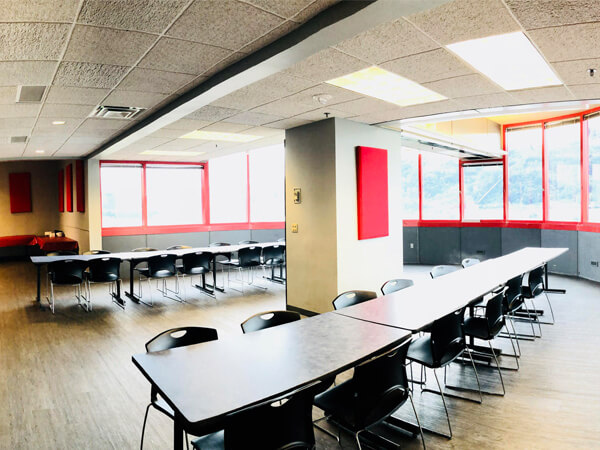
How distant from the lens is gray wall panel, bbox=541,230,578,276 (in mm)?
8492

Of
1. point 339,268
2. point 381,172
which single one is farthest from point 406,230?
point 339,268

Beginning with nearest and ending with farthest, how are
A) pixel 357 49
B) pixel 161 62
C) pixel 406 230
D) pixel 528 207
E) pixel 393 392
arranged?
pixel 393 392
pixel 357 49
pixel 161 62
pixel 528 207
pixel 406 230

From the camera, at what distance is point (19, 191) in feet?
42.9

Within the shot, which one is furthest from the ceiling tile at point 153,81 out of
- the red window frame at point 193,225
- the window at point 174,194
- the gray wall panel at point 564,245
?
the gray wall panel at point 564,245

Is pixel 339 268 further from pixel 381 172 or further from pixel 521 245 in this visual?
pixel 521 245

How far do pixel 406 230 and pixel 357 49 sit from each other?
8.49 meters

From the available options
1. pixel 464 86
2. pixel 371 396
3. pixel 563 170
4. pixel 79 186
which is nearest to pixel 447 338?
pixel 371 396

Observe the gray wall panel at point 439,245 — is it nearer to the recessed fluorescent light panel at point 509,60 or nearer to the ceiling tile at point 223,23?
the recessed fluorescent light panel at point 509,60

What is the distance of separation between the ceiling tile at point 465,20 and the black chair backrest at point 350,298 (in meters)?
2.25

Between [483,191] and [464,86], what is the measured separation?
23.5 feet

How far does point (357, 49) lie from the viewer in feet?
9.98

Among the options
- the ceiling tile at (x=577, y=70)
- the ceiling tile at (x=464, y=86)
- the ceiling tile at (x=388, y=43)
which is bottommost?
the ceiling tile at (x=577, y=70)

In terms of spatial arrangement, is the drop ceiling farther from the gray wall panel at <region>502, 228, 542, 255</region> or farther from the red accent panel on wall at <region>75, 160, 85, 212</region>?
the gray wall panel at <region>502, 228, 542, 255</region>

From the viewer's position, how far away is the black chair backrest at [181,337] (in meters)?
2.65
